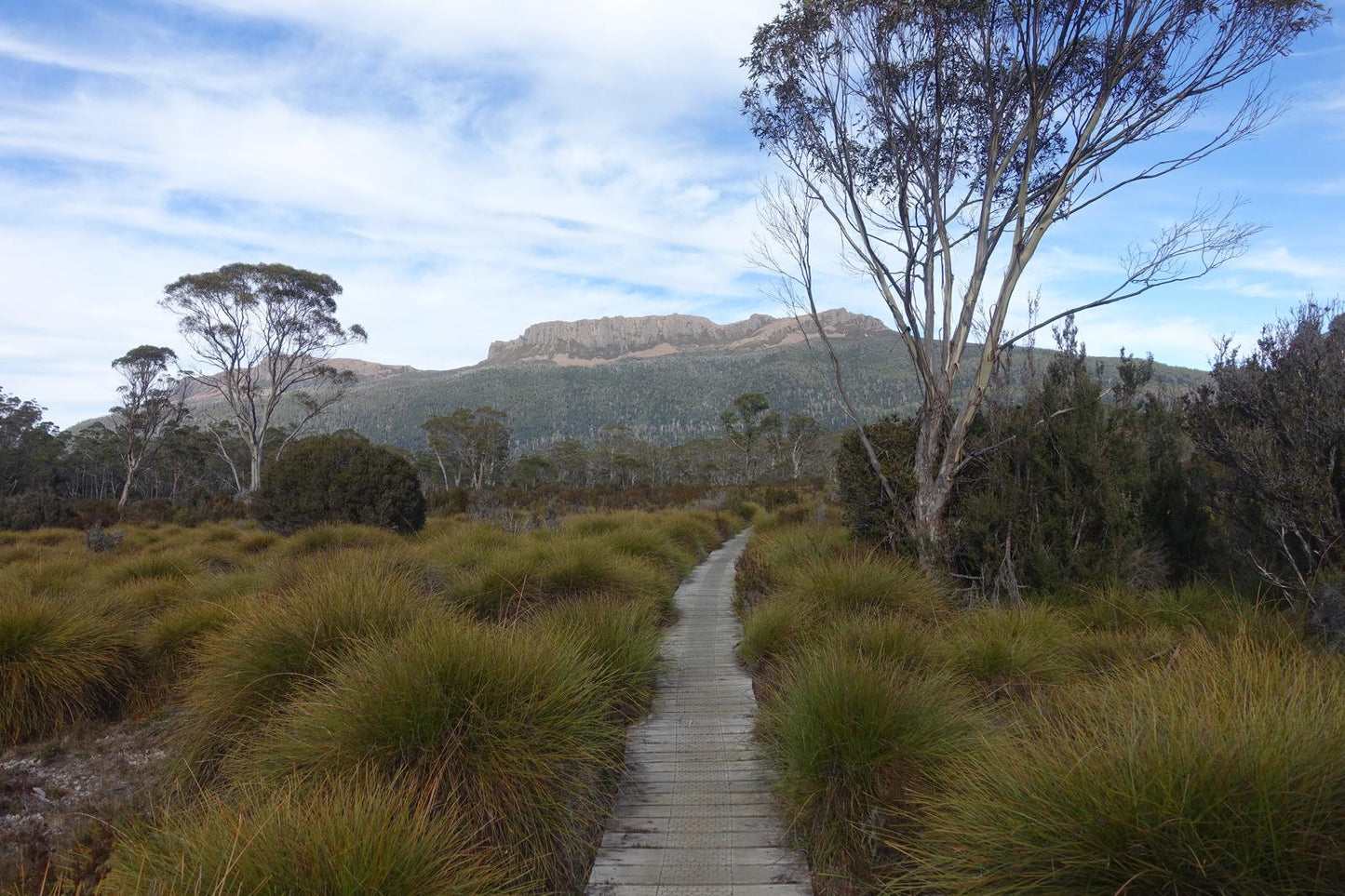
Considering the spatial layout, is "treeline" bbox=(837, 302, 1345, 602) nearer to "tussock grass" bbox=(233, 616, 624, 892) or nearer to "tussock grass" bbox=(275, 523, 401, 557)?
"tussock grass" bbox=(233, 616, 624, 892)

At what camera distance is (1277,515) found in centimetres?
Answer: 558

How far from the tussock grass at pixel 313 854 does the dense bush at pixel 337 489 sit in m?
12.2

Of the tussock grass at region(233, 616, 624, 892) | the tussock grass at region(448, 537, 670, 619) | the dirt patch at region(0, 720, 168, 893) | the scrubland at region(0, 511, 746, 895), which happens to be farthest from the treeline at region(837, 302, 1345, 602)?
the dirt patch at region(0, 720, 168, 893)

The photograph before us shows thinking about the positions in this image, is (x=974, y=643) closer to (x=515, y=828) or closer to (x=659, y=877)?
(x=659, y=877)

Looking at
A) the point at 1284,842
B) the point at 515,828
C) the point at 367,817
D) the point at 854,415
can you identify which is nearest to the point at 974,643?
the point at 1284,842

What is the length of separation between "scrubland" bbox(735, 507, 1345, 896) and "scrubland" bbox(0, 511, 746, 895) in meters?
1.28

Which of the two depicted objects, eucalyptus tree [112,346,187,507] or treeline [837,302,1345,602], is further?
eucalyptus tree [112,346,187,507]

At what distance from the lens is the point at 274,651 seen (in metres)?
4.76

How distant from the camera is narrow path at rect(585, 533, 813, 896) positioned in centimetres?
323

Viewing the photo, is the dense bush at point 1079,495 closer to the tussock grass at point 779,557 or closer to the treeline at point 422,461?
the tussock grass at point 779,557

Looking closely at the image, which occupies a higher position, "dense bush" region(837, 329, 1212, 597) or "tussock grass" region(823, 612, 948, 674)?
"dense bush" region(837, 329, 1212, 597)

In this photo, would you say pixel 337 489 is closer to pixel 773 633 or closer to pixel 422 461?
pixel 773 633

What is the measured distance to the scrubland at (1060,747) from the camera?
7.12ft

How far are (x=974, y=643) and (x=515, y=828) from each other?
3.54 m
